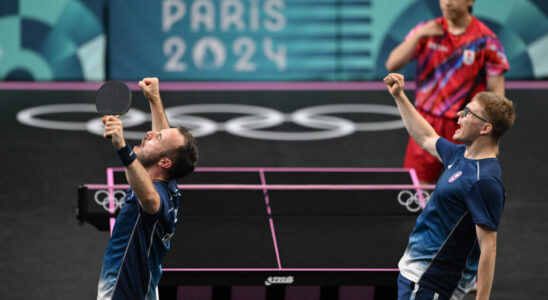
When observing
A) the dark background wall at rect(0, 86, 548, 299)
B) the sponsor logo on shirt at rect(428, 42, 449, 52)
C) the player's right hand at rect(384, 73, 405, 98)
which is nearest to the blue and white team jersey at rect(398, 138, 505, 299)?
the player's right hand at rect(384, 73, 405, 98)

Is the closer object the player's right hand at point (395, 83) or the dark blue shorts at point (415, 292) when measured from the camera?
the dark blue shorts at point (415, 292)

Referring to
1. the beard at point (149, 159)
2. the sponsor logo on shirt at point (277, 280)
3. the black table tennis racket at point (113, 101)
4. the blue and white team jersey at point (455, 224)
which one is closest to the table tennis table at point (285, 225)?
the sponsor logo on shirt at point (277, 280)

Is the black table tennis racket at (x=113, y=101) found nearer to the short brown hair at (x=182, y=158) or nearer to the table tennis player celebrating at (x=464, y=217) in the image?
the short brown hair at (x=182, y=158)

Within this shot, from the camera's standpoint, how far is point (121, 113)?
4023 mm

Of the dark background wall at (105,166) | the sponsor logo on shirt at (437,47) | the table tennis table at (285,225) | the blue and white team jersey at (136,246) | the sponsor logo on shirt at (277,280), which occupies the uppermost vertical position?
the sponsor logo on shirt at (437,47)

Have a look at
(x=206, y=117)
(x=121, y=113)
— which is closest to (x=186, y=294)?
(x=121, y=113)

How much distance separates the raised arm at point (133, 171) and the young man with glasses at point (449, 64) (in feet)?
11.0

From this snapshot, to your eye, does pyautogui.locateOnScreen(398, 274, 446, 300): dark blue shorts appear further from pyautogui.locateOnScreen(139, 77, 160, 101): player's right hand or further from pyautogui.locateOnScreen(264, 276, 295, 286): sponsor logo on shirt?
pyautogui.locateOnScreen(139, 77, 160, 101): player's right hand

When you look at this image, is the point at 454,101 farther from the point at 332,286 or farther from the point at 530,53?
the point at 530,53

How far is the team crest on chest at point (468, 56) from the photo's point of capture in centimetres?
698

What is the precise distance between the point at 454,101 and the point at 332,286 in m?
2.17

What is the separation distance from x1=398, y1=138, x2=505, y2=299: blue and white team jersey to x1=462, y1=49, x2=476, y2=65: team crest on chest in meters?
2.46

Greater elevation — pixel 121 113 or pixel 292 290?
pixel 121 113

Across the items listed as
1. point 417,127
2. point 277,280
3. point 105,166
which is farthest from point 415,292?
point 105,166
